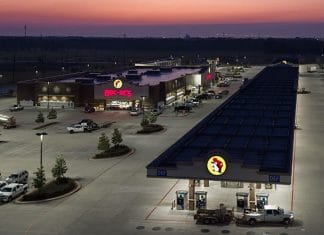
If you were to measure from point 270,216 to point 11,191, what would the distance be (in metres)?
20.1

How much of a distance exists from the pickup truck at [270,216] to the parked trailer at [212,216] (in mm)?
1225

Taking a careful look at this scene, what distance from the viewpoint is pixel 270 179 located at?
3519cm

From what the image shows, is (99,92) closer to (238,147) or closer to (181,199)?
(238,147)

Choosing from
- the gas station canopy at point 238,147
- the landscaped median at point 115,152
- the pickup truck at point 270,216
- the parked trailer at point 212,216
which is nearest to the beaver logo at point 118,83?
the gas station canopy at point 238,147

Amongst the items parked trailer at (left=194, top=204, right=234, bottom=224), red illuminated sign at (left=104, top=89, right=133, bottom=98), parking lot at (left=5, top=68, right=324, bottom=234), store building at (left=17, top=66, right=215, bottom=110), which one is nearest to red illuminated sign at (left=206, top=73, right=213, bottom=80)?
store building at (left=17, top=66, right=215, bottom=110)

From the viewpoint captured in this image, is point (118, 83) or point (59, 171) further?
point (118, 83)

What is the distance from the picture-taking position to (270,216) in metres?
36.4

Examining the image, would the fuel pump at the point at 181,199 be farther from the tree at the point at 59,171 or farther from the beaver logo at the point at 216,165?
the tree at the point at 59,171

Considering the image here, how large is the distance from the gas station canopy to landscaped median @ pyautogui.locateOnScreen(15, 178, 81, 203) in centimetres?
952

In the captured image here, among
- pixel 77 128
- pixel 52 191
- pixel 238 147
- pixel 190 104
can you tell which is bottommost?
pixel 52 191

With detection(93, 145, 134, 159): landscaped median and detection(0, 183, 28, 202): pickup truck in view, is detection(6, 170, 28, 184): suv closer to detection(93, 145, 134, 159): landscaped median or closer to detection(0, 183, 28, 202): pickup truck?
detection(0, 183, 28, 202): pickup truck

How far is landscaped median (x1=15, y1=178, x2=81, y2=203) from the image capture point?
42.3 m

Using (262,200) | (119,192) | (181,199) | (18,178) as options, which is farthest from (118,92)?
(262,200)

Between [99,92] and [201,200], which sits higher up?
[99,92]
